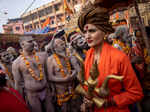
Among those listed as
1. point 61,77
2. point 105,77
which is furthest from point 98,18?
point 61,77

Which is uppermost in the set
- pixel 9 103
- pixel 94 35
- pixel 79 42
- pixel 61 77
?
pixel 94 35

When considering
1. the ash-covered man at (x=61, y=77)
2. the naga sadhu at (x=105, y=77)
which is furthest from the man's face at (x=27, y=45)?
the naga sadhu at (x=105, y=77)

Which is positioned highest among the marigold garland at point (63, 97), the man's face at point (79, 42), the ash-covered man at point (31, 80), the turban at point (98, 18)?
the turban at point (98, 18)

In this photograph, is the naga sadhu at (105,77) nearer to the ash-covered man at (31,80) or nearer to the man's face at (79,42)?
the ash-covered man at (31,80)

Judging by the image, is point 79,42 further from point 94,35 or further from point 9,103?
point 9,103

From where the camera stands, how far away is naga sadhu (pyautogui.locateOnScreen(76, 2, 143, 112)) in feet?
4.43

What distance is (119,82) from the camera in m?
1.42

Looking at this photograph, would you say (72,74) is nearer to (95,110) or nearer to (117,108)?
(95,110)

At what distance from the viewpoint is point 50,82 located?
3383mm

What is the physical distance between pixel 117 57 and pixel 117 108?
0.57 meters

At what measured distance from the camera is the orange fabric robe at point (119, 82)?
4.43ft

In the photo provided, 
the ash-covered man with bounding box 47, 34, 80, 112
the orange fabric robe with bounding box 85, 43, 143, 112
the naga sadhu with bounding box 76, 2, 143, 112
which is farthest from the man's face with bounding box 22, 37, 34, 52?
the orange fabric robe with bounding box 85, 43, 143, 112

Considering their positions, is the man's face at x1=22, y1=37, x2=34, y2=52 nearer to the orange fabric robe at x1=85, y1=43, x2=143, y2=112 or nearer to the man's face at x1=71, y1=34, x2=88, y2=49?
the man's face at x1=71, y1=34, x2=88, y2=49

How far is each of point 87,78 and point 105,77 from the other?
0.29m
